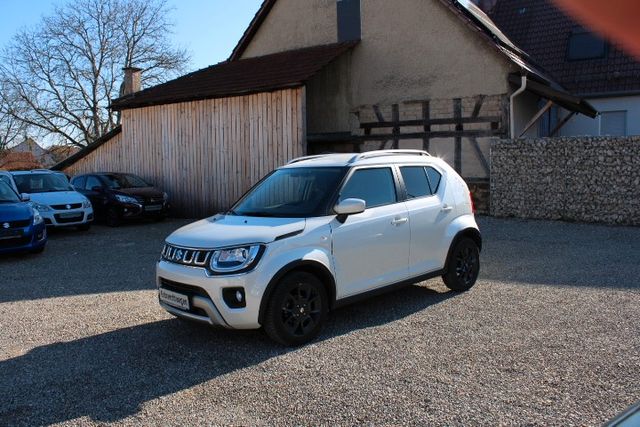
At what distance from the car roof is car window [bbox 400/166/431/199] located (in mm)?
102

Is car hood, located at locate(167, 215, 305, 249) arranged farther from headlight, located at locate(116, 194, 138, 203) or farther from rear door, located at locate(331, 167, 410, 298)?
headlight, located at locate(116, 194, 138, 203)

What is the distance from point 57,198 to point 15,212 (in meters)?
3.93

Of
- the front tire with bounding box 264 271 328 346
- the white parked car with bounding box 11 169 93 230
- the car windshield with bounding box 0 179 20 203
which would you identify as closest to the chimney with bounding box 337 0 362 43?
the white parked car with bounding box 11 169 93 230

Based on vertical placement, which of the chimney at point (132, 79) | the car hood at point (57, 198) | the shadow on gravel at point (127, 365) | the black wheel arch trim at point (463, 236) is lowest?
the shadow on gravel at point (127, 365)

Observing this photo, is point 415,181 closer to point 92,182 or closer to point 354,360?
point 354,360

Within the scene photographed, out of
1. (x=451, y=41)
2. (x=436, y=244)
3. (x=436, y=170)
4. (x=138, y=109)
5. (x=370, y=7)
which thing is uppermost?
(x=370, y=7)

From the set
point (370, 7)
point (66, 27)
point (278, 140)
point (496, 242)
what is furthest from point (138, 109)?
point (66, 27)

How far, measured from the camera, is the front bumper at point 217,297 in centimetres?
504

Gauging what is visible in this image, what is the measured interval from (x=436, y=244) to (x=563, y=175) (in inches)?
322

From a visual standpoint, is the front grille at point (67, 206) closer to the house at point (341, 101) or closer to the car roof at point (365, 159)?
the house at point (341, 101)

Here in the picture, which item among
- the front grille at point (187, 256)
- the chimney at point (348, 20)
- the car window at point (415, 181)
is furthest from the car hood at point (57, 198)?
the car window at point (415, 181)

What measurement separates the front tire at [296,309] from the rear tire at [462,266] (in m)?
2.15

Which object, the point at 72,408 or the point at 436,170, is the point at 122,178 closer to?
the point at 436,170

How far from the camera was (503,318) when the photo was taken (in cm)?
612
